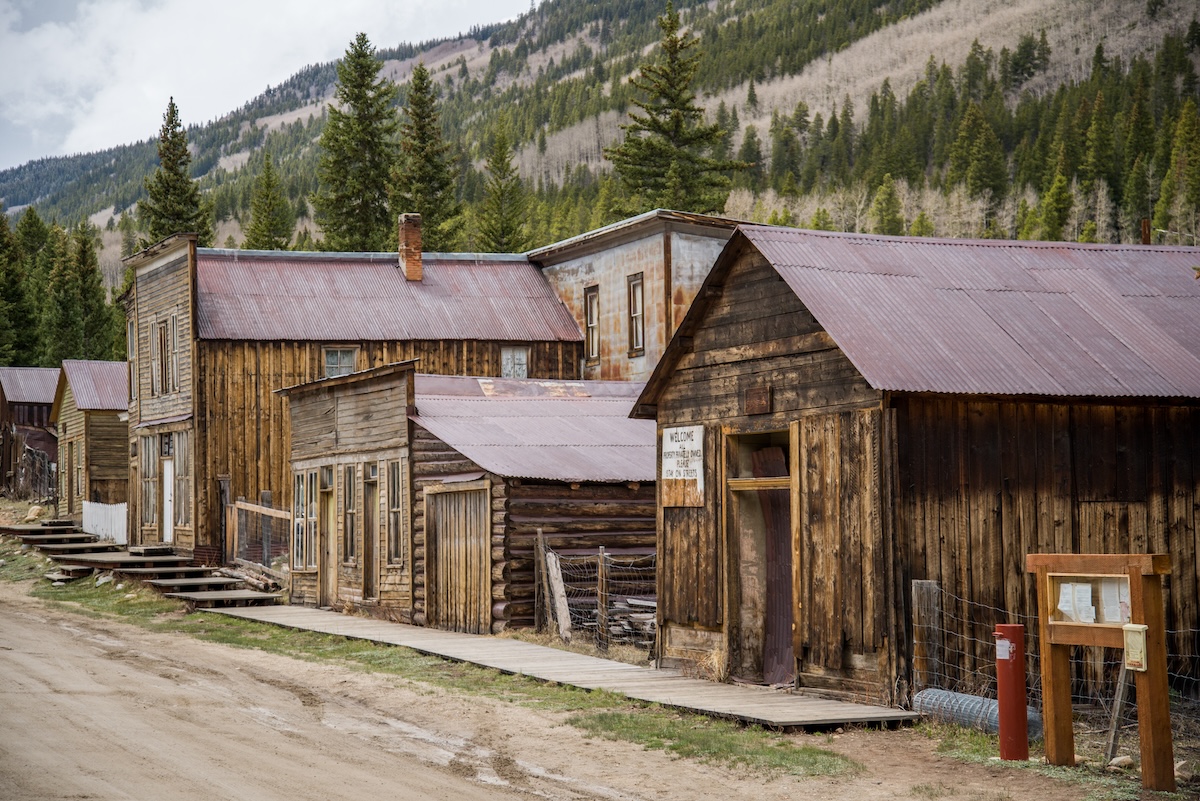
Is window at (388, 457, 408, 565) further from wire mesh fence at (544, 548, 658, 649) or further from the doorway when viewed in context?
the doorway

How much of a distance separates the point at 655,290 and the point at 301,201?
135193 mm

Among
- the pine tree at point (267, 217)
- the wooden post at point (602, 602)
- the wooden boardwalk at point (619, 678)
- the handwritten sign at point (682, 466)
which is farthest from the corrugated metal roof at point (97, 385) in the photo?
the handwritten sign at point (682, 466)

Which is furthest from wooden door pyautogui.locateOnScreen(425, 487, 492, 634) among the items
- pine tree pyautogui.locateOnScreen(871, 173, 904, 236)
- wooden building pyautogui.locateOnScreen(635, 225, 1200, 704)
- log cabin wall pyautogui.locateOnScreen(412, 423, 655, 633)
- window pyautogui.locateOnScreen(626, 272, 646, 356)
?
pine tree pyautogui.locateOnScreen(871, 173, 904, 236)

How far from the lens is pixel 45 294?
79562 millimetres

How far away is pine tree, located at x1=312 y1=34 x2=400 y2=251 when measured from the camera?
6425cm

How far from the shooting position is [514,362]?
35.7m

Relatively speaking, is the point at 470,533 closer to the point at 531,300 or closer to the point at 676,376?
the point at 676,376

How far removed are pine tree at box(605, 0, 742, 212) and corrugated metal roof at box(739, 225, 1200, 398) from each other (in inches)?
1692

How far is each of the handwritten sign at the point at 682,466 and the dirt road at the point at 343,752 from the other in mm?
3622

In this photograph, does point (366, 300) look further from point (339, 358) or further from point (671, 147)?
point (671, 147)

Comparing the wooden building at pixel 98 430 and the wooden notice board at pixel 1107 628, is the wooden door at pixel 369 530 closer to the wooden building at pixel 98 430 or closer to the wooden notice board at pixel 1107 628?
the wooden notice board at pixel 1107 628

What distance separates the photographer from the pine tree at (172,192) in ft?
229

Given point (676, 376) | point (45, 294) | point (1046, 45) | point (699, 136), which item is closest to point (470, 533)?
point (676, 376)

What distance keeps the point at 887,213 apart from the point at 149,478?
4067 inches
